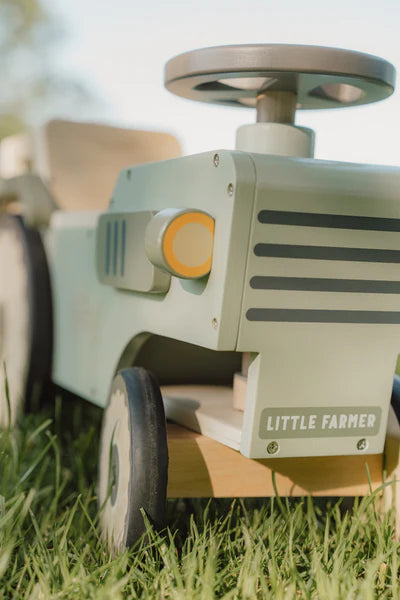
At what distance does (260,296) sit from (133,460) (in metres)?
0.30

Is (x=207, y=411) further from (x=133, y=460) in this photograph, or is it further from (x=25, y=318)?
(x=25, y=318)

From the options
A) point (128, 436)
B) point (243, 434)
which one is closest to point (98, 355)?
point (128, 436)

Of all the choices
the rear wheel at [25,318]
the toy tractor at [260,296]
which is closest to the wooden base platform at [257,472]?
the toy tractor at [260,296]

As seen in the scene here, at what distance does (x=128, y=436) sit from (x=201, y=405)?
A: 20 cm

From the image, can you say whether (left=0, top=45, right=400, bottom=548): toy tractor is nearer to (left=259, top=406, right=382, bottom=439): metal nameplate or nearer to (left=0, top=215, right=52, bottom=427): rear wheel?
(left=259, top=406, right=382, bottom=439): metal nameplate

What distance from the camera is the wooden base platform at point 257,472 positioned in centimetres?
119

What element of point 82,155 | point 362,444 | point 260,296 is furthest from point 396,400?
point 82,155

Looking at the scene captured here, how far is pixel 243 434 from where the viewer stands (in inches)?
44.1

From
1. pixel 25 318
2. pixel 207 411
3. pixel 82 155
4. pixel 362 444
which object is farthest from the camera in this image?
pixel 82 155

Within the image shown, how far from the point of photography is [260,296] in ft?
3.45

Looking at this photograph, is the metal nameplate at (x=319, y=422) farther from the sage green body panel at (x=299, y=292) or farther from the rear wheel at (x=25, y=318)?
the rear wheel at (x=25, y=318)

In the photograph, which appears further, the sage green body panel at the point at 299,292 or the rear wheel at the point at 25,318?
the rear wheel at the point at 25,318

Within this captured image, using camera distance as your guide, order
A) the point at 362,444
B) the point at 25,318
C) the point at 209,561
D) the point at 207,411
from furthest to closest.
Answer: the point at 25,318, the point at 207,411, the point at 362,444, the point at 209,561

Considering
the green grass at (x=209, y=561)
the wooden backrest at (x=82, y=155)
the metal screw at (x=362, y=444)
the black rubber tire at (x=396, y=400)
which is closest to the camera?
the green grass at (x=209, y=561)
